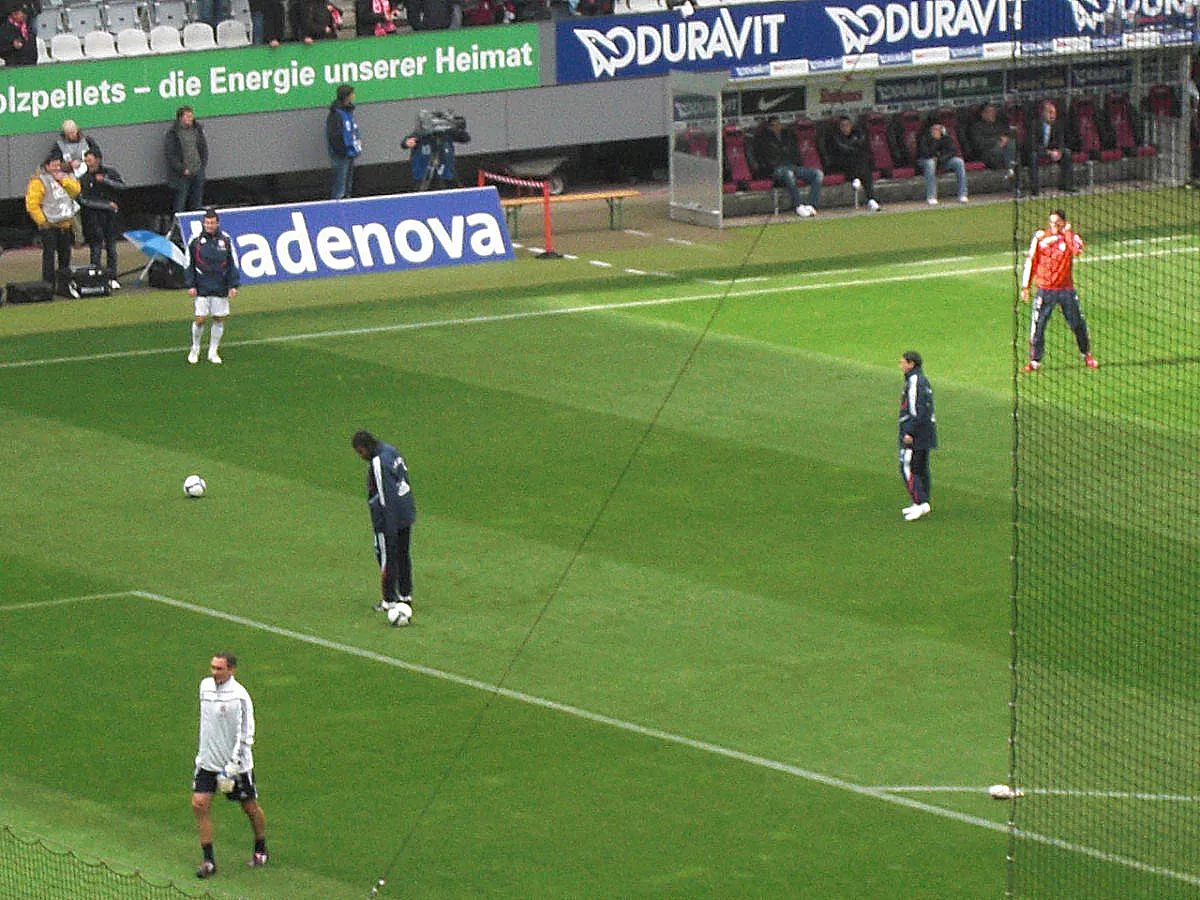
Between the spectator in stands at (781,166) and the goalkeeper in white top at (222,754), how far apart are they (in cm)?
2858

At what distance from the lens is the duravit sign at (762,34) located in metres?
45.0

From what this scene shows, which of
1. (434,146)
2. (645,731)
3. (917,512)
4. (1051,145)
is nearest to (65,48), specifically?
(434,146)

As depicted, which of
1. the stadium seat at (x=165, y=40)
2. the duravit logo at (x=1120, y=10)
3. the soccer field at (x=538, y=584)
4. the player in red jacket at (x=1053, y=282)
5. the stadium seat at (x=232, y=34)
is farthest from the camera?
the duravit logo at (x=1120, y=10)

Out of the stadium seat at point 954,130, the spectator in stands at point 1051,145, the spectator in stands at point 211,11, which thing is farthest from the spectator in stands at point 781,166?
the spectator in stands at point 211,11

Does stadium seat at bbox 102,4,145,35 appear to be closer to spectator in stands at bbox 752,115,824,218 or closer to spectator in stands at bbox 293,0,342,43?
spectator in stands at bbox 293,0,342,43

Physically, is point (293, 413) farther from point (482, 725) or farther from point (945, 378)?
point (482, 725)

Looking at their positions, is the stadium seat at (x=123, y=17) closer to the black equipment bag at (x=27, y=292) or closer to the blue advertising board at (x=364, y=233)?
the blue advertising board at (x=364, y=233)

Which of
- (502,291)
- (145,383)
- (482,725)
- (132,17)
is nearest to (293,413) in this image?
(145,383)

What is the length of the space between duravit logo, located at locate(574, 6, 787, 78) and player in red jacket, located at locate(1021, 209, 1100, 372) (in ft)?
47.9

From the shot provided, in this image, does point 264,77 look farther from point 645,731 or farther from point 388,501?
point 645,731

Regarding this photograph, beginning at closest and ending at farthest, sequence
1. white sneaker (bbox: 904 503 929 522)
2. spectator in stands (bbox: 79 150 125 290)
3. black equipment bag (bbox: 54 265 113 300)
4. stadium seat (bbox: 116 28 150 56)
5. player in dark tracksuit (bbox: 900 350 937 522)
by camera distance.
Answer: player in dark tracksuit (bbox: 900 350 937 522) → white sneaker (bbox: 904 503 929 522) → spectator in stands (bbox: 79 150 125 290) → black equipment bag (bbox: 54 265 113 300) → stadium seat (bbox: 116 28 150 56)

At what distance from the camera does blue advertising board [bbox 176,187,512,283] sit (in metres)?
38.8

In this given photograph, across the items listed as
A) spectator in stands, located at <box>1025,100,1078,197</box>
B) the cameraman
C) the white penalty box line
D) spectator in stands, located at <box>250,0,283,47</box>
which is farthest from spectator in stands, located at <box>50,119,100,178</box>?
spectator in stands, located at <box>1025,100,1078,197</box>

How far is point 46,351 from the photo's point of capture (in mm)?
34312
